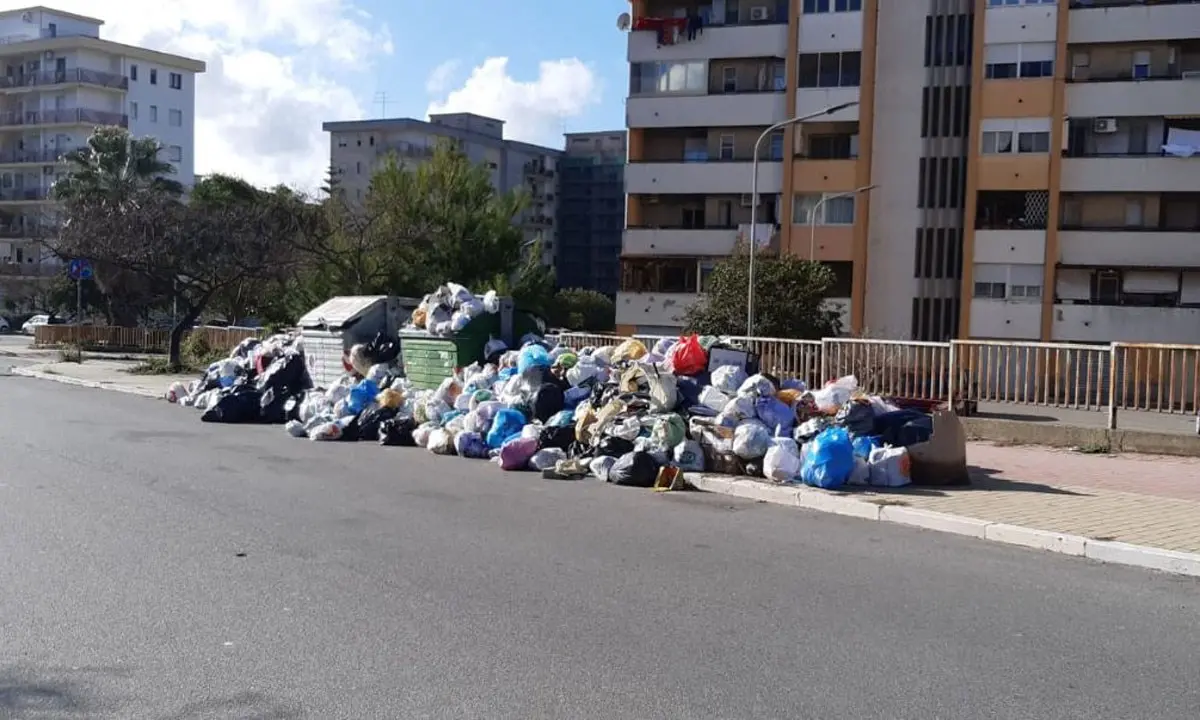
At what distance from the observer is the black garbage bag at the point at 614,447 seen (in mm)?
12719

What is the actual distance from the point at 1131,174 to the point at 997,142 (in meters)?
4.94

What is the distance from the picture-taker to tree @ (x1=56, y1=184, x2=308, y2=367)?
31047 millimetres

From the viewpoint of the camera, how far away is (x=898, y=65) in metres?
44.6

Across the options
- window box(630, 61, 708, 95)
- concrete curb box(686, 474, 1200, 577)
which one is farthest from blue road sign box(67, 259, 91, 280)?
concrete curb box(686, 474, 1200, 577)

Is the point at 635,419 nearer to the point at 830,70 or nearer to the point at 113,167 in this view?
the point at 830,70

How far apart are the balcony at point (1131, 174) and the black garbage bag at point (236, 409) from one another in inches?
1333

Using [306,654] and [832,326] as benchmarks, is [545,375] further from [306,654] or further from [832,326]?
[832,326]

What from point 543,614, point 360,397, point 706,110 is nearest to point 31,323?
point 706,110

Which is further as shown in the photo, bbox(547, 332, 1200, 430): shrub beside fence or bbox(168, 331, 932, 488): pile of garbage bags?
bbox(547, 332, 1200, 430): shrub beside fence

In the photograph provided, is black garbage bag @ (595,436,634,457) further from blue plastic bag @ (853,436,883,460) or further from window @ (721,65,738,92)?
window @ (721,65,738,92)

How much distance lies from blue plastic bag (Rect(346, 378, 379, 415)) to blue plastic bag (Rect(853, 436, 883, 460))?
7.96 m

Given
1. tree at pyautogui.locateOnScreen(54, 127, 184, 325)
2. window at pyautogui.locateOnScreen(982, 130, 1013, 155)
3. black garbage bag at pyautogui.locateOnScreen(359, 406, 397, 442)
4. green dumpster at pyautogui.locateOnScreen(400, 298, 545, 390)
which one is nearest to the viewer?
black garbage bag at pyautogui.locateOnScreen(359, 406, 397, 442)

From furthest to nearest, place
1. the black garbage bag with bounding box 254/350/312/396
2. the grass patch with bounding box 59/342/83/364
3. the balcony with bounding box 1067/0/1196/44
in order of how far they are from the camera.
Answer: the balcony with bounding box 1067/0/1196/44 → the grass patch with bounding box 59/342/83/364 → the black garbage bag with bounding box 254/350/312/396

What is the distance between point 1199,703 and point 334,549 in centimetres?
552
